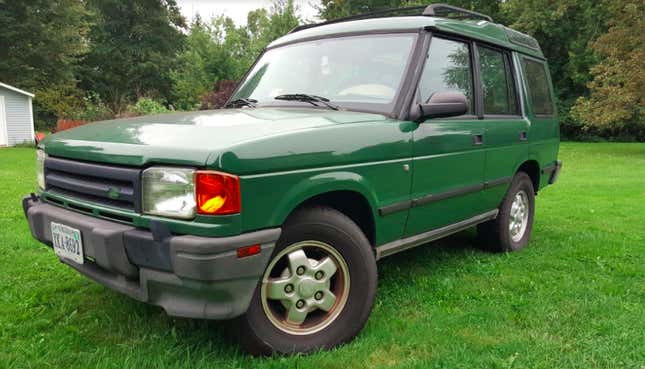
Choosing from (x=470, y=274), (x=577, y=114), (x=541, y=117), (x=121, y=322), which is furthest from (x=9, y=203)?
(x=577, y=114)

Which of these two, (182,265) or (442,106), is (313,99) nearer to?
(442,106)

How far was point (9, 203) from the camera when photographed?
7.15 metres

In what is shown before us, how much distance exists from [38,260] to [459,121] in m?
3.72

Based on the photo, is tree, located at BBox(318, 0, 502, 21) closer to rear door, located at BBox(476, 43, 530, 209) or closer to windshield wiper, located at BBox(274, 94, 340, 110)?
rear door, located at BBox(476, 43, 530, 209)

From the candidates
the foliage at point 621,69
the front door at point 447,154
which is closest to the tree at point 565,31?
the foliage at point 621,69

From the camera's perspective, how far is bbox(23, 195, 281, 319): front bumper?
85.2 inches

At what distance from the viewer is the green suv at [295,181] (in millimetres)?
2240

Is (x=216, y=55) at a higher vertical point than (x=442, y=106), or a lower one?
higher

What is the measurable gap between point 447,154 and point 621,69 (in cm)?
1948

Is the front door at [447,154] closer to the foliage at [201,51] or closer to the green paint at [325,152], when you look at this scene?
the green paint at [325,152]

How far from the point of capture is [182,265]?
7.12ft

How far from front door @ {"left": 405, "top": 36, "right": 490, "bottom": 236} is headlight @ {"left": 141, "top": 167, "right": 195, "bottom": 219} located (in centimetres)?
157

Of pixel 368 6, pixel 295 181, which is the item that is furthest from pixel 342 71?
pixel 368 6

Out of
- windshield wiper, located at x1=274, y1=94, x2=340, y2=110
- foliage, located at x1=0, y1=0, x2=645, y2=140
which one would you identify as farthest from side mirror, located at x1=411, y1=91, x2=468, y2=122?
foliage, located at x1=0, y1=0, x2=645, y2=140
